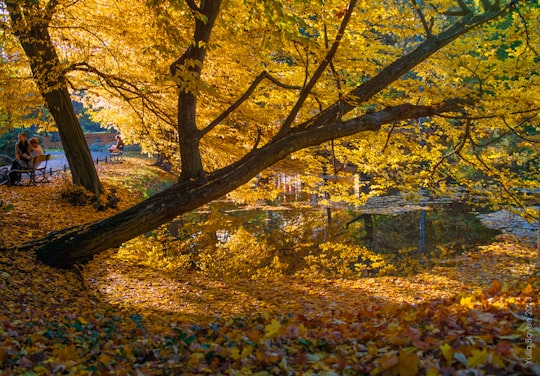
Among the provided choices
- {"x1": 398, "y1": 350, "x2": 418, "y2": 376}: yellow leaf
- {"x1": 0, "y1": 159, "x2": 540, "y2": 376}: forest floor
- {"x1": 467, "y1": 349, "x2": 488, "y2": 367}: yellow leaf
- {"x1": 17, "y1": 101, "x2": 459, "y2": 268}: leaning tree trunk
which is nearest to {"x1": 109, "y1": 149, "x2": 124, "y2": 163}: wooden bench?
{"x1": 0, "y1": 159, "x2": 540, "y2": 376}: forest floor

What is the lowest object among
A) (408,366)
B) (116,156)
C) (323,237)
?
(323,237)

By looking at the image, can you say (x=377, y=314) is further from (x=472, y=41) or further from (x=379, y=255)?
(x=379, y=255)

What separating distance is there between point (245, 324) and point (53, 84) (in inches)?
327

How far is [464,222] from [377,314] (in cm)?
1194

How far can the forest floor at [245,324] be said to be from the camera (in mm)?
2734

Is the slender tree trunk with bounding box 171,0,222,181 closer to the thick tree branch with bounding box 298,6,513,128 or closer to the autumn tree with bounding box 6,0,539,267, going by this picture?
the autumn tree with bounding box 6,0,539,267

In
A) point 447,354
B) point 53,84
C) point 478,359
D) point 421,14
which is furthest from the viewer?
point 53,84

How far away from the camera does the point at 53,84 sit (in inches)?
390

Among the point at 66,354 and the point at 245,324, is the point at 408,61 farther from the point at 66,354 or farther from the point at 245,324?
the point at 66,354

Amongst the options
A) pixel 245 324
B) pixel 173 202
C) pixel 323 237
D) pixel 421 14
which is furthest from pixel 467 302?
pixel 323 237

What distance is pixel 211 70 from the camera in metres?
8.88

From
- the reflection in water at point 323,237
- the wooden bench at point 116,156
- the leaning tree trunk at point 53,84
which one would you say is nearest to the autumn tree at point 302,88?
the leaning tree trunk at point 53,84

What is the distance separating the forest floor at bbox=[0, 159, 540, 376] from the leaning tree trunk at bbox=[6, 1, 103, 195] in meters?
3.09

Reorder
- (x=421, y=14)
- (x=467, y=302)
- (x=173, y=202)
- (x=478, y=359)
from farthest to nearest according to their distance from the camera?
(x=421, y=14) < (x=173, y=202) < (x=467, y=302) < (x=478, y=359)
